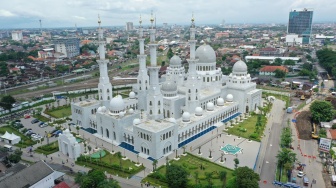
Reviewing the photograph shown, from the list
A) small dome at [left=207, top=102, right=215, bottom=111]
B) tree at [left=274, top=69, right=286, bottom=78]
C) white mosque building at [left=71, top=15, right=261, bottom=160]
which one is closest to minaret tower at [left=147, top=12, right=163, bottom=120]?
white mosque building at [left=71, top=15, right=261, bottom=160]

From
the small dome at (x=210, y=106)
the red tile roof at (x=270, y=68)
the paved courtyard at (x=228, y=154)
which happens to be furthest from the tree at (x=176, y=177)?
the red tile roof at (x=270, y=68)

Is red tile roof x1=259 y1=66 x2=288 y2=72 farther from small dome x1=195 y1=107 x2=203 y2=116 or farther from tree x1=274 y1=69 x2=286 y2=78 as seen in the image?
small dome x1=195 y1=107 x2=203 y2=116

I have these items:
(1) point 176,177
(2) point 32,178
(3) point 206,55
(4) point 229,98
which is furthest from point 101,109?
(4) point 229,98

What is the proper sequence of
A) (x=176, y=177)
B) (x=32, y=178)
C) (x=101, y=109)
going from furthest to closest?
(x=101, y=109) → (x=32, y=178) → (x=176, y=177)

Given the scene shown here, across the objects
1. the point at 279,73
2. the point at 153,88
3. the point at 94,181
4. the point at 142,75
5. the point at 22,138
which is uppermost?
the point at 142,75

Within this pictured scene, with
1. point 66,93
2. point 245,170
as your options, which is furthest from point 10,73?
point 245,170

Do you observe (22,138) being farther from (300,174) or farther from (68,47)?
(68,47)
